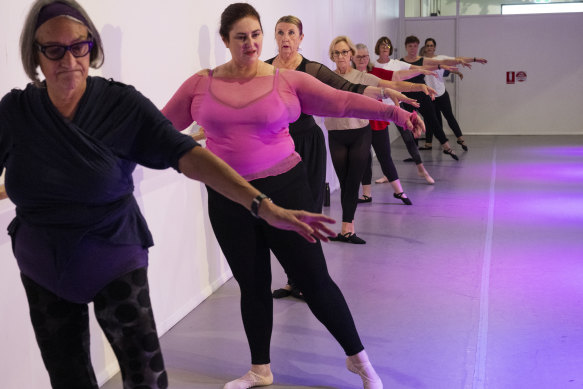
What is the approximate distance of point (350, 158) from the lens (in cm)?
548

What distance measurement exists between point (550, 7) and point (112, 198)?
13018 mm

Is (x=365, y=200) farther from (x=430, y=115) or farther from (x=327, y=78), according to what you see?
(x=327, y=78)

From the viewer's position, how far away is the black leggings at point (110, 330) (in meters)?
1.72

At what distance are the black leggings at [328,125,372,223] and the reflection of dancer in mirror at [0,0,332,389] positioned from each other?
375 centimetres

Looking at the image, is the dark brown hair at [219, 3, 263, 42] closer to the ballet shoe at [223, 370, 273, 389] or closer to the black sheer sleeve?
the black sheer sleeve

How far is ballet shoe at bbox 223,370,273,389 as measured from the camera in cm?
302

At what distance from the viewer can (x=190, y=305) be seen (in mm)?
4055

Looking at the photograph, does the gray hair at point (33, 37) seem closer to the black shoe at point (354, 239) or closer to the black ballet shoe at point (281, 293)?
the black ballet shoe at point (281, 293)

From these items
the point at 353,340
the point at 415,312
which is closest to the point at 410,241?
the point at 415,312

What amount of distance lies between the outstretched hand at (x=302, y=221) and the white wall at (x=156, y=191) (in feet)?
4.40

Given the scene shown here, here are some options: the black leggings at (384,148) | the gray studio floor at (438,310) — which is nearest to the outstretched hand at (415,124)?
the gray studio floor at (438,310)

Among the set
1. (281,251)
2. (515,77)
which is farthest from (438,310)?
(515,77)

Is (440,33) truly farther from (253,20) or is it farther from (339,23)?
(253,20)

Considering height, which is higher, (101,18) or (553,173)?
(101,18)
